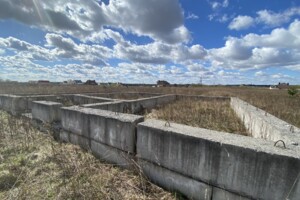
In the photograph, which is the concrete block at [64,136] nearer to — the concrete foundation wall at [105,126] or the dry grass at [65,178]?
the concrete foundation wall at [105,126]

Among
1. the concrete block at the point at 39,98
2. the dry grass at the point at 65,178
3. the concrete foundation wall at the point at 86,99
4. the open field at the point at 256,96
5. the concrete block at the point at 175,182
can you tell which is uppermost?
the concrete block at the point at 39,98

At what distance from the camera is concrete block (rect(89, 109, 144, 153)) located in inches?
127

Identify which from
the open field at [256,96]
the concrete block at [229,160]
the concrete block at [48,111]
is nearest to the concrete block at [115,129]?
the concrete block at [229,160]

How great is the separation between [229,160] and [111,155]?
2.20 meters

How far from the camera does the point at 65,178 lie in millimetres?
2928

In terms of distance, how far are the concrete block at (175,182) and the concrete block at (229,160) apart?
84 mm

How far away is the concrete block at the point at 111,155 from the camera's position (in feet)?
10.6

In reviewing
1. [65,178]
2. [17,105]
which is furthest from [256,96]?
[65,178]

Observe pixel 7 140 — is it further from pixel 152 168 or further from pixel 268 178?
pixel 268 178

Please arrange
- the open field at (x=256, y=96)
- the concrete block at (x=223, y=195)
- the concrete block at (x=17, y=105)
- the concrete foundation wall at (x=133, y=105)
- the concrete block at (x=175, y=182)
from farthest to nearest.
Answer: the open field at (x=256, y=96) < the concrete block at (x=17, y=105) < the concrete foundation wall at (x=133, y=105) < the concrete block at (x=175, y=182) < the concrete block at (x=223, y=195)

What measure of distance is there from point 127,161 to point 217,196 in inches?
61.7

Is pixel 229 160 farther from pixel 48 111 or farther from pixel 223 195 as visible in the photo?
pixel 48 111

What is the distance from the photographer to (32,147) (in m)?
4.13

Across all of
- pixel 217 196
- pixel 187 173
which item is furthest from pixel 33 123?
pixel 217 196
